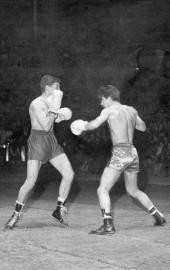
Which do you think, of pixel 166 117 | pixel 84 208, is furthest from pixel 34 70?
pixel 84 208

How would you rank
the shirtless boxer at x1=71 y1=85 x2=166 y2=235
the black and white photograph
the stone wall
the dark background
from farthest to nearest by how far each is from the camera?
the stone wall
the dark background
the shirtless boxer at x1=71 y1=85 x2=166 y2=235
the black and white photograph

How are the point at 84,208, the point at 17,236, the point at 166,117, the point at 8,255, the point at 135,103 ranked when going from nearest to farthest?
the point at 8,255 → the point at 17,236 → the point at 84,208 → the point at 166,117 → the point at 135,103

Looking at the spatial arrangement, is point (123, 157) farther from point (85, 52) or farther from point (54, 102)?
point (85, 52)

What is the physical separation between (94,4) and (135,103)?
535 cm

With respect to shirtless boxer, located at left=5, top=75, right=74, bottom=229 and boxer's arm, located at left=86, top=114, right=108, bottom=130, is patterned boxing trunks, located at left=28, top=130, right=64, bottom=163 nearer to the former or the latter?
shirtless boxer, located at left=5, top=75, right=74, bottom=229

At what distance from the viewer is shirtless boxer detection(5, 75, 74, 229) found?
8.48 m

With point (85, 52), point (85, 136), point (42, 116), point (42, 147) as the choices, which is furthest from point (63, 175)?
point (85, 52)

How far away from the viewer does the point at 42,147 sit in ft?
28.2

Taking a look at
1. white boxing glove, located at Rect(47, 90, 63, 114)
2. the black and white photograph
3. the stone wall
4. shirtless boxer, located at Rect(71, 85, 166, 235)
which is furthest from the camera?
the stone wall

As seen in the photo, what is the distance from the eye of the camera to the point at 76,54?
1093 inches

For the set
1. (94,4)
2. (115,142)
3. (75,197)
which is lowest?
(75,197)

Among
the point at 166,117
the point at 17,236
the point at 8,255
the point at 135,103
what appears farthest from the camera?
the point at 135,103

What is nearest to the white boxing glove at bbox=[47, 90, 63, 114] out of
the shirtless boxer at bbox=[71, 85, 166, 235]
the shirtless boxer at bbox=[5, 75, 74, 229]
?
the shirtless boxer at bbox=[5, 75, 74, 229]

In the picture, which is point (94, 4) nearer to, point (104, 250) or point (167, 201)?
point (167, 201)
